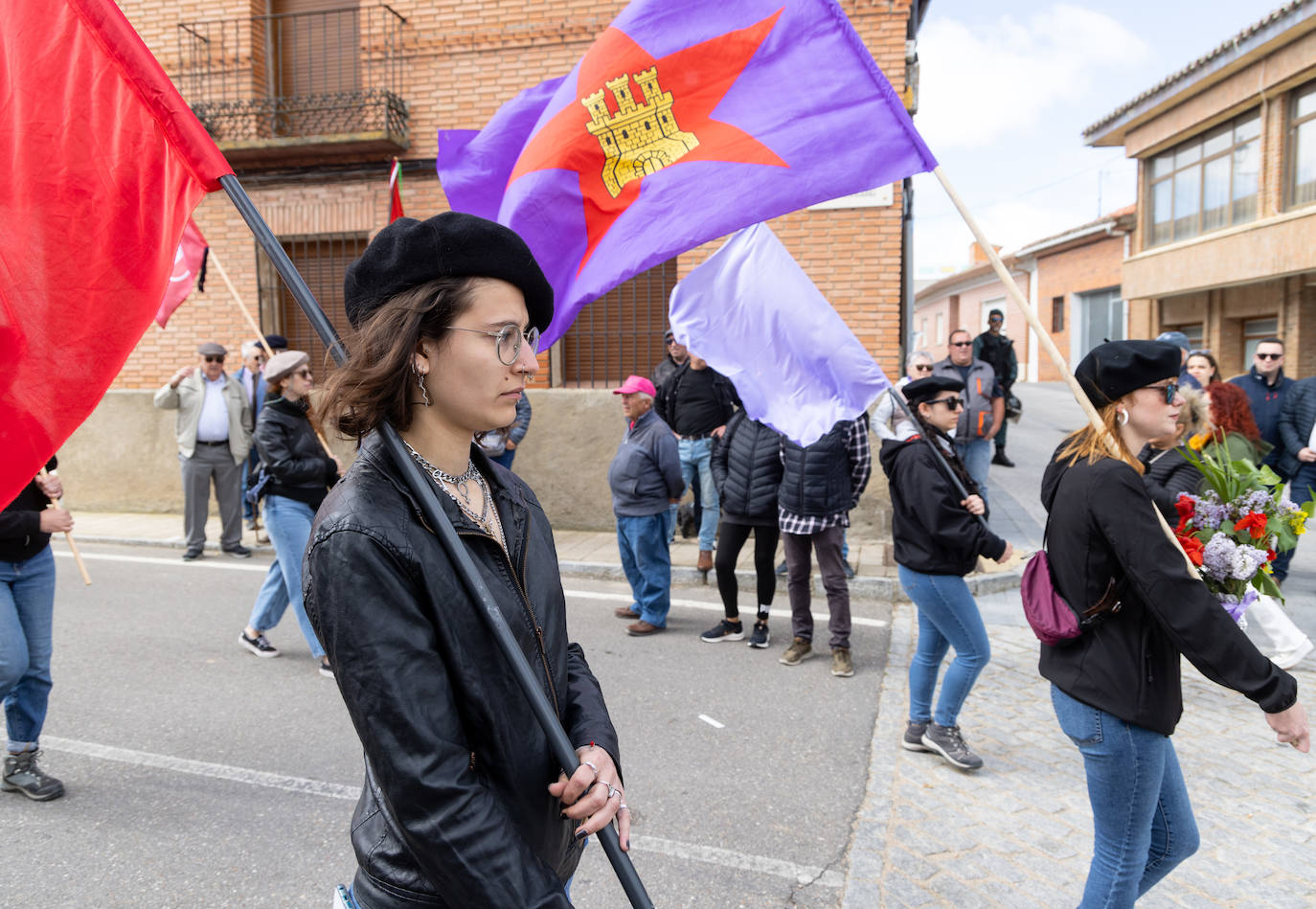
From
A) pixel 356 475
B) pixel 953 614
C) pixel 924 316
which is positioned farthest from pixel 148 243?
pixel 924 316

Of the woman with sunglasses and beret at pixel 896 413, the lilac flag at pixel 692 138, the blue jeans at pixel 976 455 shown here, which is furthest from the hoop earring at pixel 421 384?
the blue jeans at pixel 976 455

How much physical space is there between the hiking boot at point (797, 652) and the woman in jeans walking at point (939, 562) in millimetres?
1316

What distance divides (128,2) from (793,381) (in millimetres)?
11959

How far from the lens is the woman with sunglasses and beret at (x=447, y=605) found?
1355mm

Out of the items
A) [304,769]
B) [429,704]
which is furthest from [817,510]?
[429,704]

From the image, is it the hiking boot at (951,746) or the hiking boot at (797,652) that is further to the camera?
the hiking boot at (797,652)

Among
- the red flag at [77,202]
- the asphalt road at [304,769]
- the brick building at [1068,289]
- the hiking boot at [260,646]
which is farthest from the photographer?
the brick building at [1068,289]

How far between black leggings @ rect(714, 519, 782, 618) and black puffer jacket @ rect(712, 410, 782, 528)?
85 millimetres

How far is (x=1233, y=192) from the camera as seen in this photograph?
19.9 metres

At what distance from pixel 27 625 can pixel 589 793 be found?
3.55 m

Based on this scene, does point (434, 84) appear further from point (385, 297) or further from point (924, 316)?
point (924, 316)

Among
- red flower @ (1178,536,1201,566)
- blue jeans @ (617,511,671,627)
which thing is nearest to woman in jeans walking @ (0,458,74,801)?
blue jeans @ (617,511,671,627)

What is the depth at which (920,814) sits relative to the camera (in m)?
3.78

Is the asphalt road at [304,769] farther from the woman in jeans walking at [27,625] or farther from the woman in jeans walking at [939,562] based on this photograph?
the woman in jeans walking at [939,562]
